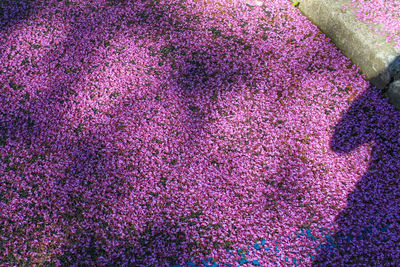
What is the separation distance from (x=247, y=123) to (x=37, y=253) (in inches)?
114

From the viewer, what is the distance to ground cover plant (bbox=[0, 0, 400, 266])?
3.47 metres

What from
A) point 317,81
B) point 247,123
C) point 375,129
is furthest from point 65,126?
point 375,129

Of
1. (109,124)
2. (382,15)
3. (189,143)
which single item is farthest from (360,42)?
(109,124)

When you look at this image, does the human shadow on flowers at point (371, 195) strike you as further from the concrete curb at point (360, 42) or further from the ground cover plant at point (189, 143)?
the concrete curb at point (360, 42)

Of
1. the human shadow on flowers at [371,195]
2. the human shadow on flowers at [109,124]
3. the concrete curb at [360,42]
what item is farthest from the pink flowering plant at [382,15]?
the human shadow on flowers at [109,124]

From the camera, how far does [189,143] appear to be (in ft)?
13.9

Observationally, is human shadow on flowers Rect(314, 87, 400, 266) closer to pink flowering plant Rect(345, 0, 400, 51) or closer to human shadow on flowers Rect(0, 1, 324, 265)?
pink flowering plant Rect(345, 0, 400, 51)

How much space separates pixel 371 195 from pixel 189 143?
221 cm

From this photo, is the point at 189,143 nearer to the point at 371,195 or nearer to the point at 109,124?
the point at 109,124

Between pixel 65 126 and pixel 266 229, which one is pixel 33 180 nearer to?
pixel 65 126

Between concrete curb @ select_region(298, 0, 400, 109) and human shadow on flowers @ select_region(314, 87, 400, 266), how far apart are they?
0.85 ft

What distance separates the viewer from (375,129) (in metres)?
4.32

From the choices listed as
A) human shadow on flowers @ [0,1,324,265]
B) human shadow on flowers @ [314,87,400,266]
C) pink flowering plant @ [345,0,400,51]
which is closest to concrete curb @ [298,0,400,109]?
pink flowering plant @ [345,0,400,51]

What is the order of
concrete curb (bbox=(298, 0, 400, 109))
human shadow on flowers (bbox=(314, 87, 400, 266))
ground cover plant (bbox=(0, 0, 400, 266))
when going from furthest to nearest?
concrete curb (bbox=(298, 0, 400, 109)) → ground cover plant (bbox=(0, 0, 400, 266)) → human shadow on flowers (bbox=(314, 87, 400, 266))
